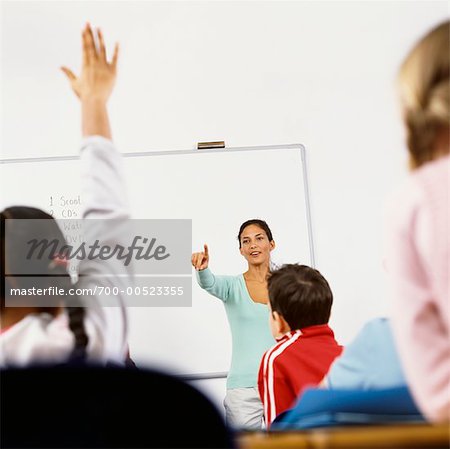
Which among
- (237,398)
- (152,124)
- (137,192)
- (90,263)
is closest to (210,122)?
(152,124)

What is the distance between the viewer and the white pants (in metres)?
2.87

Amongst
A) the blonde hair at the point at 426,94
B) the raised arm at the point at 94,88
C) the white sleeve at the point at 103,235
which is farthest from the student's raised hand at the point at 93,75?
the blonde hair at the point at 426,94

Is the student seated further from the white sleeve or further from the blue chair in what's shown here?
the white sleeve

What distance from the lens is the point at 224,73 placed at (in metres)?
3.45

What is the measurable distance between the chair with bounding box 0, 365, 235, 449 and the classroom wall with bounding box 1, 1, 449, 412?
287 centimetres

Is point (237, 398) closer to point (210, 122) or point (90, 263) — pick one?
point (210, 122)

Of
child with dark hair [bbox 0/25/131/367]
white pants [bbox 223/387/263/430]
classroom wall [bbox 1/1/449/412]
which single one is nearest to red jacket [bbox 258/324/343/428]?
child with dark hair [bbox 0/25/131/367]

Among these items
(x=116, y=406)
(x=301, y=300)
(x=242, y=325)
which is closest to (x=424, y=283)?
(x=116, y=406)

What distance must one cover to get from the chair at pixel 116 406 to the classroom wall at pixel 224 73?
2866mm

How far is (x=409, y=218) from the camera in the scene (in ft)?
2.65

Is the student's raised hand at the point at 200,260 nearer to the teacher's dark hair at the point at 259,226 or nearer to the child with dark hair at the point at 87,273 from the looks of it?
the teacher's dark hair at the point at 259,226

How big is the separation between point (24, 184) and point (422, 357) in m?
2.88

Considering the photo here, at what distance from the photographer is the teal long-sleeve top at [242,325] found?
3.02 m

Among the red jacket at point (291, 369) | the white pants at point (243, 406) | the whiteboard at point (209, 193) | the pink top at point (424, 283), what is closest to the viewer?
the pink top at point (424, 283)
